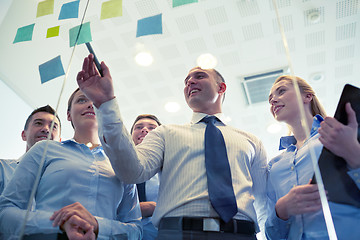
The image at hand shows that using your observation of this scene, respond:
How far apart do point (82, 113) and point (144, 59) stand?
2.23 m

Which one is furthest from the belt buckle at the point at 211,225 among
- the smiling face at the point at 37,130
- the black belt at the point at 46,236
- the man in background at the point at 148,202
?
the smiling face at the point at 37,130

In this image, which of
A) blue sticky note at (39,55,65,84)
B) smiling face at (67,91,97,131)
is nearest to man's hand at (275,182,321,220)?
smiling face at (67,91,97,131)

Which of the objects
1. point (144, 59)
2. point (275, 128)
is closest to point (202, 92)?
point (275, 128)

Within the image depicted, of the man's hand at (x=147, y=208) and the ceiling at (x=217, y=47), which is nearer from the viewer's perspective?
the man's hand at (x=147, y=208)

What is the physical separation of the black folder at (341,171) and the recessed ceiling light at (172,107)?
254 centimetres

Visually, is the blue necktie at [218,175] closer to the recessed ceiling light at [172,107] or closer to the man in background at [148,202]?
the man in background at [148,202]

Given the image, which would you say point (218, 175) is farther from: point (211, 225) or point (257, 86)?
point (257, 86)

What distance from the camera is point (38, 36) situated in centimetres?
246

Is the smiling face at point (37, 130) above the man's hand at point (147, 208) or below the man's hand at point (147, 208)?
above

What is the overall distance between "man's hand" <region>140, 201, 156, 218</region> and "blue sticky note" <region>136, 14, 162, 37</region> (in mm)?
913

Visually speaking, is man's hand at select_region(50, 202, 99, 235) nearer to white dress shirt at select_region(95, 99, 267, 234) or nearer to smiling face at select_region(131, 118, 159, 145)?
white dress shirt at select_region(95, 99, 267, 234)

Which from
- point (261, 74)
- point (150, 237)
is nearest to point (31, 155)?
point (150, 237)

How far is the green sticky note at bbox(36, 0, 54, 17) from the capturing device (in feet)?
6.48

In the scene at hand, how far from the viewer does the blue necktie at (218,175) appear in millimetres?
1106
